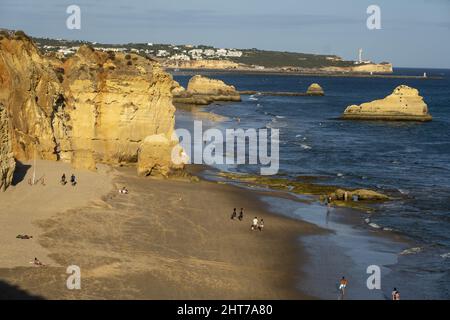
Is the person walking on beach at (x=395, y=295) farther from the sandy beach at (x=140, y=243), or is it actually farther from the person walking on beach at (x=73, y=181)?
the person walking on beach at (x=73, y=181)

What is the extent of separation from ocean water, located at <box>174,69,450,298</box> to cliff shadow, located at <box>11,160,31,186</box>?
1714 cm

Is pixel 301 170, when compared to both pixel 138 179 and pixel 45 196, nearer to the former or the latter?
pixel 138 179

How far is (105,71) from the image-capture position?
4466 centimetres

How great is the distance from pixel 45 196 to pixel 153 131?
528 inches

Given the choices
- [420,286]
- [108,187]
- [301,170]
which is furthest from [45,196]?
[301,170]

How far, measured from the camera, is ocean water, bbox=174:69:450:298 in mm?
30378

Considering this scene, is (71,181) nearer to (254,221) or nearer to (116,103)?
(116,103)

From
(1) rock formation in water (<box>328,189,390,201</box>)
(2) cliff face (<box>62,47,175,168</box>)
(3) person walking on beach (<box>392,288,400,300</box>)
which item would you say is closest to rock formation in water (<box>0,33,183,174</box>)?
(2) cliff face (<box>62,47,175,168</box>)

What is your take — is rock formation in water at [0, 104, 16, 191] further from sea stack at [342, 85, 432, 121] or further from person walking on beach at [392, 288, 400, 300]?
sea stack at [342, 85, 432, 121]

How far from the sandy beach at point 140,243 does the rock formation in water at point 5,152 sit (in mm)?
663

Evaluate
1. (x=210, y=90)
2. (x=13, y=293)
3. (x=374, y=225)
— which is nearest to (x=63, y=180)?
(x=374, y=225)

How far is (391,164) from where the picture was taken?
56562 millimetres

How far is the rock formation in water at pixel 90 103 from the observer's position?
40.7 m

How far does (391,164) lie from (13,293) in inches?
1618
